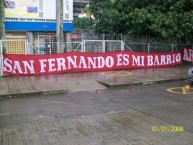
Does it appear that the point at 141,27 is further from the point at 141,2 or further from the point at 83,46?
the point at 83,46

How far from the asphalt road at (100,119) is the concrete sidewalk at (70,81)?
0.85m

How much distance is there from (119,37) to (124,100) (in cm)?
1207

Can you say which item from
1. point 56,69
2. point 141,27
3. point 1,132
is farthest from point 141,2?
point 1,132

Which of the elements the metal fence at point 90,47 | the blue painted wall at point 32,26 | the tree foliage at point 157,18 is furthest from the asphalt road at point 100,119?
the blue painted wall at point 32,26

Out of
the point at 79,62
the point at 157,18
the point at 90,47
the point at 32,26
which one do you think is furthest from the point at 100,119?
the point at 32,26

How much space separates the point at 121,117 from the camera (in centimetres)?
809

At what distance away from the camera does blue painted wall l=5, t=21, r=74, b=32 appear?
85.1 ft

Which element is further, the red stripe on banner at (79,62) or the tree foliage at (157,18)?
the tree foliage at (157,18)

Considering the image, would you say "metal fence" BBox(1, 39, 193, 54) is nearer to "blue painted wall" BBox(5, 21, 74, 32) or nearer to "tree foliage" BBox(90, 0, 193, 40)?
"tree foliage" BBox(90, 0, 193, 40)

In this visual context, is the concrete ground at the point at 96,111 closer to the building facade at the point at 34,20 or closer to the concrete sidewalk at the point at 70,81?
the concrete sidewalk at the point at 70,81

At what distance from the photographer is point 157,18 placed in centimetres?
2003

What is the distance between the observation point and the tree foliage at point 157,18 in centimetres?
2000

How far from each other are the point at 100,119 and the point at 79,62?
987cm
